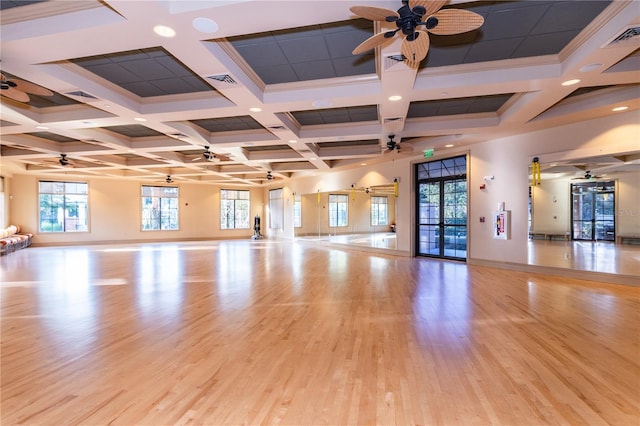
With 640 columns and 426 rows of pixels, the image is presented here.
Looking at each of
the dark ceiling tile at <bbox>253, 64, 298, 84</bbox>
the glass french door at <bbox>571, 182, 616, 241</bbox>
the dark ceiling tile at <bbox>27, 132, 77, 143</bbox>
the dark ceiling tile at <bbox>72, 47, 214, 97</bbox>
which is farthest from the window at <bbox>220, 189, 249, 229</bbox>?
the glass french door at <bbox>571, 182, 616, 241</bbox>

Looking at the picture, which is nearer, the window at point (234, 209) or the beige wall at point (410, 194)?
the beige wall at point (410, 194)

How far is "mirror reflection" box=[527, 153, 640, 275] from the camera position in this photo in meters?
6.99

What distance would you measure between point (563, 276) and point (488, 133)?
3479mm

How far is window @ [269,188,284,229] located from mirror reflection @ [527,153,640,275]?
11.6 m

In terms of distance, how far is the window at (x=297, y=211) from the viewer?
15.4 m

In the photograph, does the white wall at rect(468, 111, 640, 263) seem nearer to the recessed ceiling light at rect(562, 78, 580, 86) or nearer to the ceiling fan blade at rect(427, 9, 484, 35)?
the recessed ceiling light at rect(562, 78, 580, 86)

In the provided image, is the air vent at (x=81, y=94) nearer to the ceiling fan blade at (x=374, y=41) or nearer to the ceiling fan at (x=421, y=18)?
the ceiling fan blade at (x=374, y=41)

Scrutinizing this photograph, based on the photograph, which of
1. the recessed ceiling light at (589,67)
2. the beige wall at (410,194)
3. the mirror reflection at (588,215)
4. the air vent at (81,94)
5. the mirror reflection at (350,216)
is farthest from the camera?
the mirror reflection at (350,216)

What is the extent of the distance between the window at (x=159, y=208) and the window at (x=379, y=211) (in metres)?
11.2

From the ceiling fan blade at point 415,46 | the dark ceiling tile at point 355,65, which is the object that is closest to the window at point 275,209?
the dark ceiling tile at point 355,65

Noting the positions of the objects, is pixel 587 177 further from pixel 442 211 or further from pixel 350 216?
pixel 350 216

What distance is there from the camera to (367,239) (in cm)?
1200

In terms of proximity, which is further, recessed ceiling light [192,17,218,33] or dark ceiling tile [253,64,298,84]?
dark ceiling tile [253,64,298,84]

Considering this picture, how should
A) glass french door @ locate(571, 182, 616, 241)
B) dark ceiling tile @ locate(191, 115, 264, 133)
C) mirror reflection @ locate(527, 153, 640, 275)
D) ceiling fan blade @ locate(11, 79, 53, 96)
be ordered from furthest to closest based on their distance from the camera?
1. glass french door @ locate(571, 182, 616, 241)
2. dark ceiling tile @ locate(191, 115, 264, 133)
3. mirror reflection @ locate(527, 153, 640, 275)
4. ceiling fan blade @ locate(11, 79, 53, 96)
